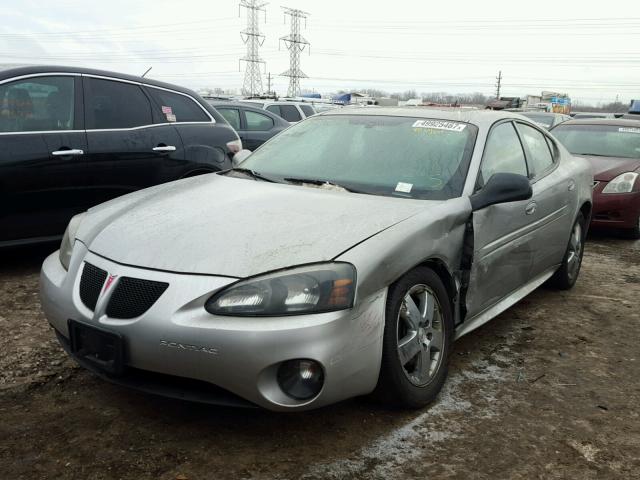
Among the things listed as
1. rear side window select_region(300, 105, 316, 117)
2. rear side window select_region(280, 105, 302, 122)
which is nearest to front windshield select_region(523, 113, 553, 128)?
rear side window select_region(300, 105, 316, 117)

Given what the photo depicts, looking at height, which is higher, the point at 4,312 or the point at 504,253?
the point at 504,253

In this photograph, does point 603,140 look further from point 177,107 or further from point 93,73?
point 93,73

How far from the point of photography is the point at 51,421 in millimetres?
2850

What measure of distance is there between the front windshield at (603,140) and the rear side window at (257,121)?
509 centimetres

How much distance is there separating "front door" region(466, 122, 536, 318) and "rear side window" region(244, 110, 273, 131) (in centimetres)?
770

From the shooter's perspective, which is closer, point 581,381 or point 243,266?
point 243,266

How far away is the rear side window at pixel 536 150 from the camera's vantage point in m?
4.42

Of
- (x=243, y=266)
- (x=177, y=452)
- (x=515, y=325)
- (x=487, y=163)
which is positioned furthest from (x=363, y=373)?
(x=515, y=325)

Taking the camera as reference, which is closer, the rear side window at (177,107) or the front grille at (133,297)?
the front grille at (133,297)

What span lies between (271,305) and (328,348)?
274mm

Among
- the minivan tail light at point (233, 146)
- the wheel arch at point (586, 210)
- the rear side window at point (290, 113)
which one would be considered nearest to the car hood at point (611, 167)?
the wheel arch at point (586, 210)

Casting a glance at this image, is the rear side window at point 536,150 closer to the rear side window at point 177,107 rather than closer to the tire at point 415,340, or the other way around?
the tire at point 415,340

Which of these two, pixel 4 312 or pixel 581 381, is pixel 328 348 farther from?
pixel 4 312

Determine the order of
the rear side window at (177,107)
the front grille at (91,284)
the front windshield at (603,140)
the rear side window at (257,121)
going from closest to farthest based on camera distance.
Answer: the front grille at (91,284) → the rear side window at (177,107) → the front windshield at (603,140) → the rear side window at (257,121)
